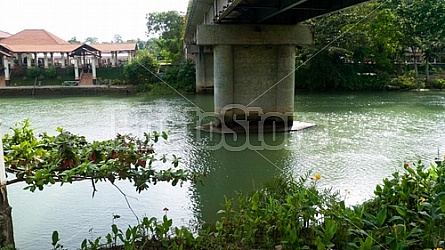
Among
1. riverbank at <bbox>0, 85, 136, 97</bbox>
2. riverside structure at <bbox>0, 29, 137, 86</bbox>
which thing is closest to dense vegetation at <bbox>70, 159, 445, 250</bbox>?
riverbank at <bbox>0, 85, 136, 97</bbox>

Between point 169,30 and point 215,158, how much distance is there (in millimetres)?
54699

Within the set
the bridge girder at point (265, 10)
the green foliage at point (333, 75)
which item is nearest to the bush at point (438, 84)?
the green foliage at point (333, 75)

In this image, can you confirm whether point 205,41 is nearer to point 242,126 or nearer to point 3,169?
point 242,126

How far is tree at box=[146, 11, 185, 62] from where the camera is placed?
48472mm

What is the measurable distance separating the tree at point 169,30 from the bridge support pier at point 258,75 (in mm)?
Result: 29571

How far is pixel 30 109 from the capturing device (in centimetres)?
2516

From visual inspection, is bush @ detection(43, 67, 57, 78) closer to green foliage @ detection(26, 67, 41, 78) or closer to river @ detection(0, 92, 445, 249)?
green foliage @ detection(26, 67, 41, 78)

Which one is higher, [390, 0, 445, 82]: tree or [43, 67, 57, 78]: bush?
[390, 0, 445, 82]: tree

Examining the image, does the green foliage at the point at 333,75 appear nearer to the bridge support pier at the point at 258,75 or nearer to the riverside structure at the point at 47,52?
the bridge support pier at the point at 258,75

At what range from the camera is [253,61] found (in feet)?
55.1

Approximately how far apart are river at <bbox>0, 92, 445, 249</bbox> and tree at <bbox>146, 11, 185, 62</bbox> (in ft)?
83.1

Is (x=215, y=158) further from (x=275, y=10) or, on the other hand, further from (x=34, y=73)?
(x=34, y=73)

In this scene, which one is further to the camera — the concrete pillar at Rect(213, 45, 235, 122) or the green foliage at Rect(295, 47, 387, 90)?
the green foliage at Rect(295, 47, 387, 90)

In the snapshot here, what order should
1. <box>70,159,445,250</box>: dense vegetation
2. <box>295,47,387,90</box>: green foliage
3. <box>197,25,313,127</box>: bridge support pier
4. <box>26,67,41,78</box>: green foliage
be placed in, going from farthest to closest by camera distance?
<box>26,67,41,78</box>: green foliage → <box>295,47,387,90</box>: green foliage → <box>197,25,313,127</box>: bridge support pier → <box>70,159,445,250</box>: dense vegetation
